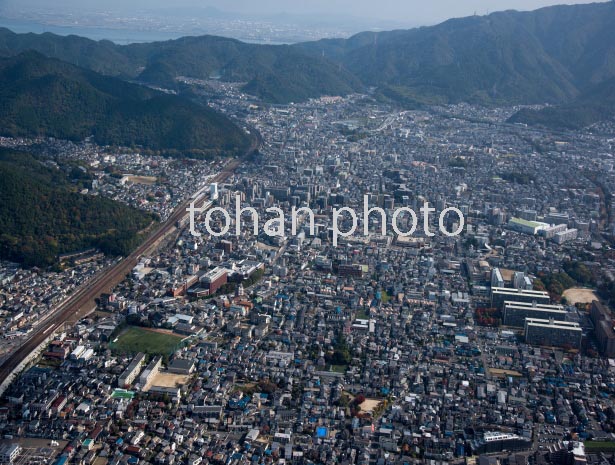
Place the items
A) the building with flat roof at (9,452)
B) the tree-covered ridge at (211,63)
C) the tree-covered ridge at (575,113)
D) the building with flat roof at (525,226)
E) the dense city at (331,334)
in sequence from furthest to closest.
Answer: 1. the tree-covered ridge at (211,63)
2. the tree-covered ridge at (575,113)
3. the building with flat roof at (525,226)
4. the dense city at (331,334)
5. the building with flat roof at (9,452)

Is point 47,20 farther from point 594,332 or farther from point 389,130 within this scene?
point 594,332

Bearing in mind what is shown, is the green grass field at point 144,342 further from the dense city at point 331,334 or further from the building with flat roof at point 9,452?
the building with flat roof at point 9,452

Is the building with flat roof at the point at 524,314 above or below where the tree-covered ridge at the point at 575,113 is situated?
below

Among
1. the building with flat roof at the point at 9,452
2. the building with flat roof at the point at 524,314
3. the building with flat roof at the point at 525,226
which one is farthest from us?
the building with flat roof at the point at 525,226

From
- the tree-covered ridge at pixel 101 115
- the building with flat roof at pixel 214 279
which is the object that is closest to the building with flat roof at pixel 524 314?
the building with flat roof at pixel 214 279

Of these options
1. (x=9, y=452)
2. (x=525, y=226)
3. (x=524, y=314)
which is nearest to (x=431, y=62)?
(x=525, y=226)

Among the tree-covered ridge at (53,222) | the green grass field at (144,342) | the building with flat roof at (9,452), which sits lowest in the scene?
the green grass field at (144,342)

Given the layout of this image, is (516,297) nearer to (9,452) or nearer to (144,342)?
(144,342)
